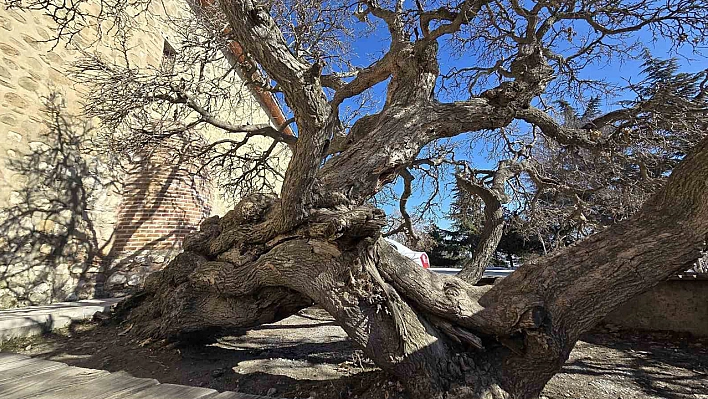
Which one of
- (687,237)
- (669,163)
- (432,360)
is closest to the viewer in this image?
(687,237)

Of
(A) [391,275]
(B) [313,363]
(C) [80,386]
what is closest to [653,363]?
(A) [391,275]

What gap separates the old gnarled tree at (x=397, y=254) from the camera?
7.36ft

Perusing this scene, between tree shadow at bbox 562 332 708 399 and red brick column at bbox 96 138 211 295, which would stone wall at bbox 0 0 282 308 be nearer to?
red brick column at bbox 96 138 211 295

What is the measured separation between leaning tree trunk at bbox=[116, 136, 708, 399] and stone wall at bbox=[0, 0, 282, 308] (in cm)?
413

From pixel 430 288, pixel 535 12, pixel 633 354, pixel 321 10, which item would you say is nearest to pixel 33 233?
pixel 321 10

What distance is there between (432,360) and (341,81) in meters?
4.48

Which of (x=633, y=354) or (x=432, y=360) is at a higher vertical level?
(x=432, y=360)

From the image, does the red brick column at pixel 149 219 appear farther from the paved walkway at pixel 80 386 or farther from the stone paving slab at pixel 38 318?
the paved walkway at pixel 80 386

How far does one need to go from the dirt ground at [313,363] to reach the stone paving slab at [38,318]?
139 mm

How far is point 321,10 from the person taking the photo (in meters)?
4.97

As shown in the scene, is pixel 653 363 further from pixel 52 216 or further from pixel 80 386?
pixel 52 216

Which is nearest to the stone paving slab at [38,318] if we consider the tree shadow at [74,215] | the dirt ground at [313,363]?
the dirt ground at [313,363]

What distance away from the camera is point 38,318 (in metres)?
3.95

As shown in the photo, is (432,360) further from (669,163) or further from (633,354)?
(669,163)
